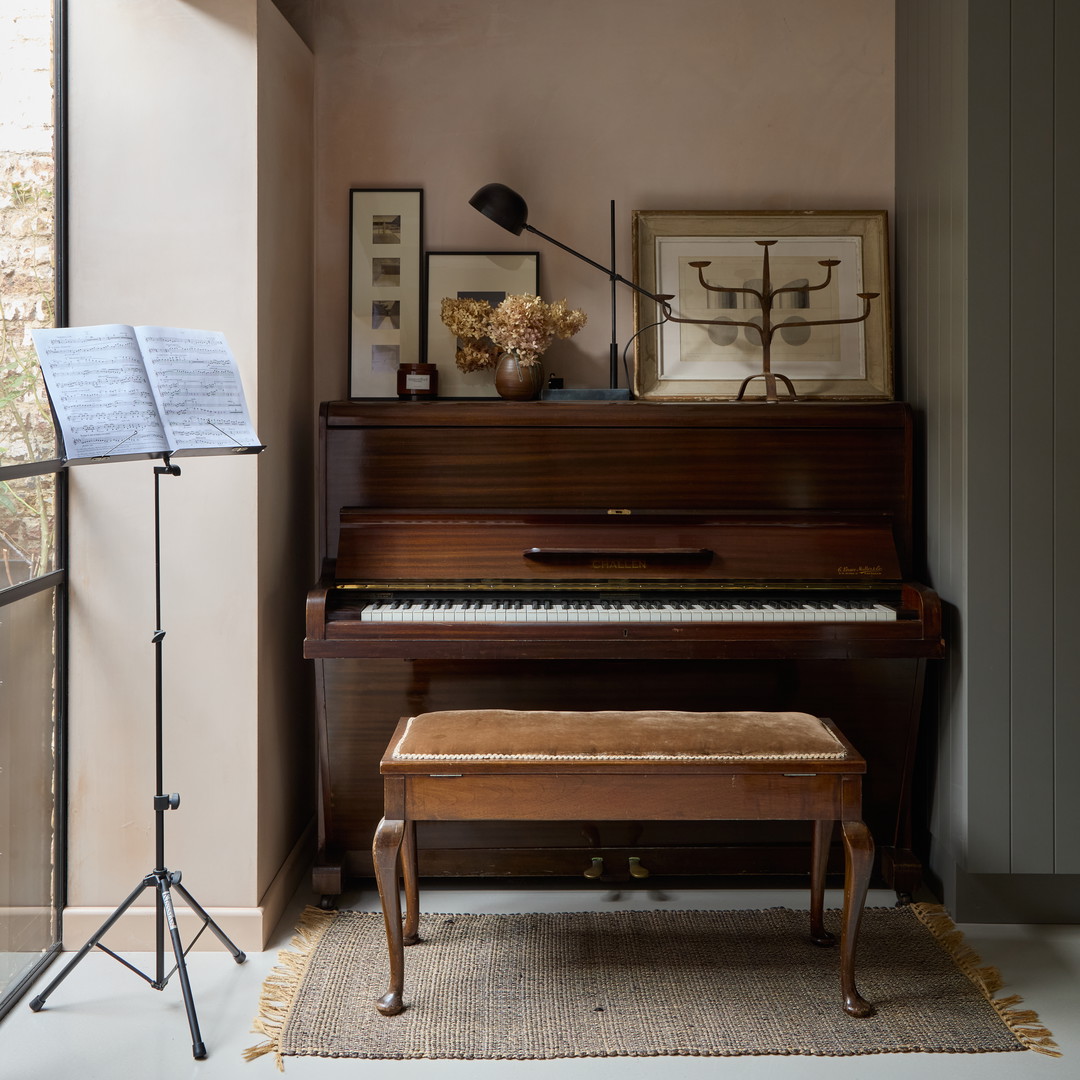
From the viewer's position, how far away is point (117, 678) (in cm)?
249

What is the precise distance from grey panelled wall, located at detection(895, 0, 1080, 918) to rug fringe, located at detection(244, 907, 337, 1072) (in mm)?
1640

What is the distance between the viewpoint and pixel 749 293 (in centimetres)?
312

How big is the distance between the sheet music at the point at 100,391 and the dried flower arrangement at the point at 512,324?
107 cm

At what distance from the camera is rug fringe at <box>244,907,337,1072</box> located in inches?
82.3

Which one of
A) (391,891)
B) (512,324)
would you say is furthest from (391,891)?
(512,324)

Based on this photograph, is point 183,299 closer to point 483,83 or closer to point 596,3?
point 483,83

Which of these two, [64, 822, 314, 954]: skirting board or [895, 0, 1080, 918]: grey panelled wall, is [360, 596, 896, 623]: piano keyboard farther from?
[64, 822, 314, 954]: skirting board

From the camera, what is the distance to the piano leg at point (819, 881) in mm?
2479

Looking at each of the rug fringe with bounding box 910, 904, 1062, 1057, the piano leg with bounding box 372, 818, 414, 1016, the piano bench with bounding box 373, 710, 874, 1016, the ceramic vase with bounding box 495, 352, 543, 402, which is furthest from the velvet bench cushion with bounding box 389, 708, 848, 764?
the ceramic vase with bounding box 495, 352, 543, 402

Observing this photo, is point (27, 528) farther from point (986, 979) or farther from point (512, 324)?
point (986, 979)

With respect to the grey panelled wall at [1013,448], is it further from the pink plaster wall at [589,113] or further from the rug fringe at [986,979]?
the pink plaster wall at [589,113]

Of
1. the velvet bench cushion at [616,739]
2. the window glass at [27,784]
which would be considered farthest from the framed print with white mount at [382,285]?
the velvet bench cushion at [616,739]

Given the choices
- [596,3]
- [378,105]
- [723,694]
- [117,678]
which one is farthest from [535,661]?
[596,3]

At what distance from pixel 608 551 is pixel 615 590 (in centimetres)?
10
